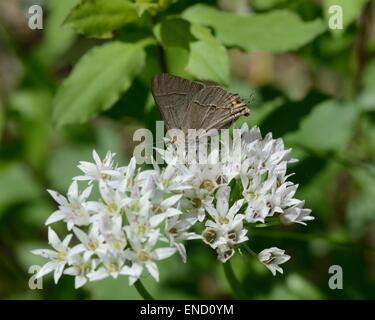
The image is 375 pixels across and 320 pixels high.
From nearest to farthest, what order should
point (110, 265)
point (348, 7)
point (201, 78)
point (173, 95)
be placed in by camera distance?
1. point (110, 265)
2. point (173, 95)
3. point (201, 78)
4. point (348, 7)

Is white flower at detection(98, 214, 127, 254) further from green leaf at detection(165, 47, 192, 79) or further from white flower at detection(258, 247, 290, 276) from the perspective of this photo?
green leaf at detection(165, 47, 192, 79)

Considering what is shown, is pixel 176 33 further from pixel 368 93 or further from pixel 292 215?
pixel 368 93

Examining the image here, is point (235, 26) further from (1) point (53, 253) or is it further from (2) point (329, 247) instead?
(2) point (329, 247)

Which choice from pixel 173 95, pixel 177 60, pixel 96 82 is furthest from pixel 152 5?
pixel 173 95

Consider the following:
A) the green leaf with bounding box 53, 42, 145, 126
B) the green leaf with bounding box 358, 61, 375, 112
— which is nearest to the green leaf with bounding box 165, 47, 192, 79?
the green leaf with bounding box 53, 42, 145, 126

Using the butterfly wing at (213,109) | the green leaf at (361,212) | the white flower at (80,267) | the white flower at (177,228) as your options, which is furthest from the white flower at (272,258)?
the green leaf at (361,212)

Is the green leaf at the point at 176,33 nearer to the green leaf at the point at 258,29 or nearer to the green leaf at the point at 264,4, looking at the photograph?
the green leaf at the point at 258,29

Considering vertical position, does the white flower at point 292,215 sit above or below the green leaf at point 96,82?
below
